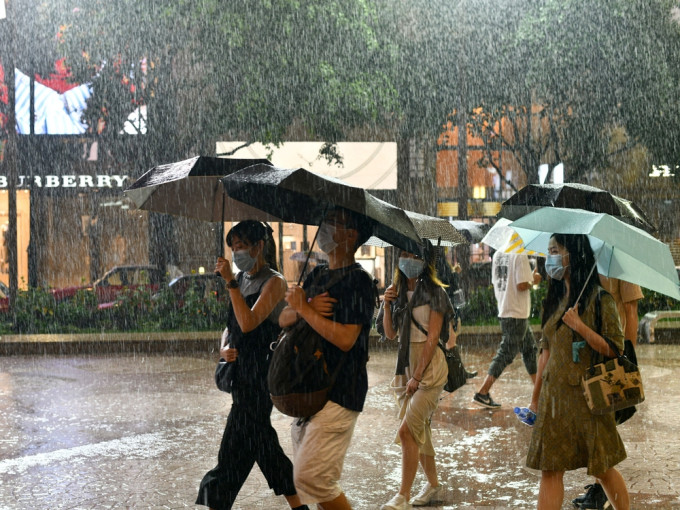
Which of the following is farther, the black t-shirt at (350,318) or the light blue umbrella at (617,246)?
the light blue umbrella at (617,246)

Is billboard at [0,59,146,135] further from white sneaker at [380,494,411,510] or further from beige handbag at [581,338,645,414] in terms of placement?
beige handbag at [581,338,645,414]

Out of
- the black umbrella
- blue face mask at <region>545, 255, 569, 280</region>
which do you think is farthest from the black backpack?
the black umbrella

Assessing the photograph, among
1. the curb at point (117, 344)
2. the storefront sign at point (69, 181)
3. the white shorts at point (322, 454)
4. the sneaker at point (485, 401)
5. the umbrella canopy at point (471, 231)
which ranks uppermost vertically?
the storefront sign at point (69, 181)

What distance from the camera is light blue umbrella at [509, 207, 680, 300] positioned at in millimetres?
4531

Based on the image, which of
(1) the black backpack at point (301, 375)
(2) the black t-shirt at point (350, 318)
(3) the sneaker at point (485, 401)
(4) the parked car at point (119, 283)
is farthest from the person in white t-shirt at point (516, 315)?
(4) the parked car at point (119, 283)

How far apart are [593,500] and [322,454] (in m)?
2.42

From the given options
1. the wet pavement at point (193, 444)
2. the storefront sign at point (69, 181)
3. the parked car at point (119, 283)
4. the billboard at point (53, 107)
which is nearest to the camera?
the wet pavement at point (193, 444)

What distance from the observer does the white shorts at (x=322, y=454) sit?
4.29 meters

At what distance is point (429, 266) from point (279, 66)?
12.0 m

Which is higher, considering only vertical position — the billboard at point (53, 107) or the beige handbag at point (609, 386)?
the billboard at point (53, 107)

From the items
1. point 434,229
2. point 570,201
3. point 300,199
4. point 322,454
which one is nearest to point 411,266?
point 434,229

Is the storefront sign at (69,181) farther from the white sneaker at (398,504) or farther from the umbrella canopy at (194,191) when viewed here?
the white sneaker at (398,504)

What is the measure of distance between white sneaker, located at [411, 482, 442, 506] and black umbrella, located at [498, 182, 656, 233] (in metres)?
1.85

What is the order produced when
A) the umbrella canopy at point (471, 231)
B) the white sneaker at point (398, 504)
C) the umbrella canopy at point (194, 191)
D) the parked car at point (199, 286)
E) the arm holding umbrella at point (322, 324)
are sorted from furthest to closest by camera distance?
the parked car at point (199, 286) < the umbrella canopy at point (471, 231) < the white sneaker at point (398, 504) < the umbrella canopy at point (194, 191) < the arm holding umbrella at point (322, 324)
